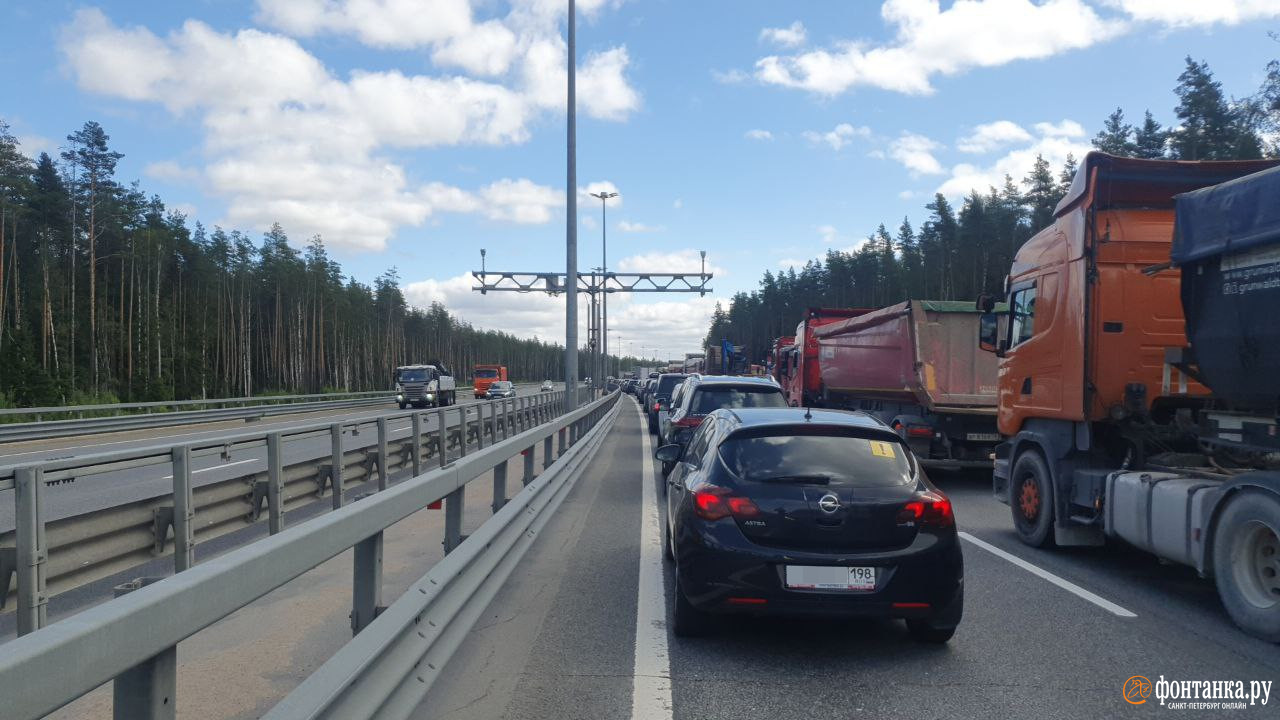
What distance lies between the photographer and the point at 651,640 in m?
5.65

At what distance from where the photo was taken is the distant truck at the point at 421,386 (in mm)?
47156

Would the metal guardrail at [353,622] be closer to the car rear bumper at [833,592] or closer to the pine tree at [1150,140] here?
the car rear bumper at [833,592]

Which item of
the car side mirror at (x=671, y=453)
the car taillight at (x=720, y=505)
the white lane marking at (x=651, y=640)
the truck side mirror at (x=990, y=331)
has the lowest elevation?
the white lane marking at (x=651, y=640)

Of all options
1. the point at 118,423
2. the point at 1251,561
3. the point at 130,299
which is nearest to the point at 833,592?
the point at 1251,561

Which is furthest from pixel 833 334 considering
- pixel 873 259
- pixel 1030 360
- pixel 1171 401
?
pixel 873 259

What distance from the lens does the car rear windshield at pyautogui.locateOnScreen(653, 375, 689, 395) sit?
27844 millimetres

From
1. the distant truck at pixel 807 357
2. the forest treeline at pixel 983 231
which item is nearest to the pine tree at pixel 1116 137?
the forest treeline at pixel 983 231

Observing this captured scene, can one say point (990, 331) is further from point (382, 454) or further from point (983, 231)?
point (983, 231)

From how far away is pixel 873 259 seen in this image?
95188 mm

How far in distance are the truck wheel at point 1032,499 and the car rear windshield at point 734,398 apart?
4096 millimetres

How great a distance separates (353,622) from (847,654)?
9.57 feet

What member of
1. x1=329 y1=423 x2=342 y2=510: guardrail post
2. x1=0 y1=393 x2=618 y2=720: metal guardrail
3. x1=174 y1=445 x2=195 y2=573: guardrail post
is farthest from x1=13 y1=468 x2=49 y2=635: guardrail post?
x1=329 y1=423 x2=342 y2=510: guardrail post

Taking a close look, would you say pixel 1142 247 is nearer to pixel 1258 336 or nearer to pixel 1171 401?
pixel 1171 401

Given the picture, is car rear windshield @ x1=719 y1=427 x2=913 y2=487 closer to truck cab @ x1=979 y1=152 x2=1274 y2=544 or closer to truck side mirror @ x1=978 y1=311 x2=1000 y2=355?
truck cab @ x1=979 y1=152 x2=1274 y2=544
